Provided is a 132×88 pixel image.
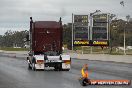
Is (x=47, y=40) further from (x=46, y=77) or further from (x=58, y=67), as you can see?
(x=46, y=77)

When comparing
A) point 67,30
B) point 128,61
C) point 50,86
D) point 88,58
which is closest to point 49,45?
point 50,86

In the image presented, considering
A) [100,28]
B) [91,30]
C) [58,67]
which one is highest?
[100,28]

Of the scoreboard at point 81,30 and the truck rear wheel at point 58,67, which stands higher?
the scoreboard at point 81,30

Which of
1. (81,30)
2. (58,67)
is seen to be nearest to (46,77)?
(58,67)

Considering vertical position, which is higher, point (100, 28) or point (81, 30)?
point (100, 28)

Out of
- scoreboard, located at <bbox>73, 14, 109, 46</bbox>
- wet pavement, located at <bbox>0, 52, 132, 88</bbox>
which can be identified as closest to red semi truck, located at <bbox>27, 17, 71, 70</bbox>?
wet pavement, located at <bbox>0, 52, 132, 88</bbox>

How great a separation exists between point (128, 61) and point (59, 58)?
22.4 meters

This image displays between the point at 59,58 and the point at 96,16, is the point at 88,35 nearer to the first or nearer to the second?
the point at 96,16

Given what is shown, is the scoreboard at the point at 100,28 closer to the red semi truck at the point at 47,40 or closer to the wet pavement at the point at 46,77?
the red semi truck at the point at 47,40

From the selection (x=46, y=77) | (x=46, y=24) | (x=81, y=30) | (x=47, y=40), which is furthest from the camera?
(x=81, y=30)

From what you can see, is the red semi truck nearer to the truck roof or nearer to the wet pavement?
the truck roof

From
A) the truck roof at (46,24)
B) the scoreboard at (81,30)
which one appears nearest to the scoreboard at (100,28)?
the scoreboard at (81,30)

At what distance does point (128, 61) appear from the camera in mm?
51719

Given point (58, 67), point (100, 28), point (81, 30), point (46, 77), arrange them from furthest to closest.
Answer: point (81, 30) → point (100, 28) → point (58, 67) → point (46, 77)
